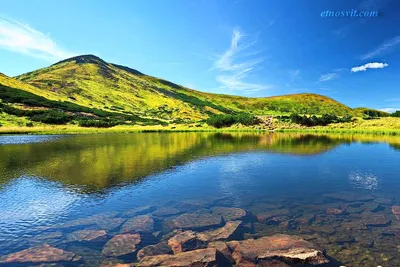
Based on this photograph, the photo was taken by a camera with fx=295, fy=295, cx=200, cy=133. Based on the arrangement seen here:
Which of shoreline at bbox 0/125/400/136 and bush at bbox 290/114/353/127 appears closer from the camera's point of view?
shoreline at bbox 0/125/400/136

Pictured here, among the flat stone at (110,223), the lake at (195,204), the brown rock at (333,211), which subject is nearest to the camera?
the lake at (195,204)

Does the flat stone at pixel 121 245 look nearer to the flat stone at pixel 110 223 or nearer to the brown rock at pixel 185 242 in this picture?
the flat stone at pixel 110 223

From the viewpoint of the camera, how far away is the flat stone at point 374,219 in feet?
55.5

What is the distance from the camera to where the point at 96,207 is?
20.8 metres

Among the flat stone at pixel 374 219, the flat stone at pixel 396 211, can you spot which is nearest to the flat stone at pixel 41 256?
the flat stone at pixel 374 219

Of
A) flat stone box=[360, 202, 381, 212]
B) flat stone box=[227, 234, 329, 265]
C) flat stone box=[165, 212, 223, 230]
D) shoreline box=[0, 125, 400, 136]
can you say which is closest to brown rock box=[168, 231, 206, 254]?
flat stone box=[165, 212, 223, 230]

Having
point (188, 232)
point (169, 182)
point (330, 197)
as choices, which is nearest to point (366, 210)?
point (330, 197)

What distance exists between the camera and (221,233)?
52.3ft

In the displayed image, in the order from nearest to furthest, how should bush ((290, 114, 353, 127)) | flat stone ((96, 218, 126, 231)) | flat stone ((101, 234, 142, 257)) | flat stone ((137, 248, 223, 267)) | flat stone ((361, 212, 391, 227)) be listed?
flat stone ((137, 248, 223, 267))
flat stone ((101, 234, 142, 257))
flat stone ((361, 212, 391, 227))
flat stone ((96, 218, 126, 231))
bush ((290, 114, 353, 127))

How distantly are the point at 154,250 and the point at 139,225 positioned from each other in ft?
11.2

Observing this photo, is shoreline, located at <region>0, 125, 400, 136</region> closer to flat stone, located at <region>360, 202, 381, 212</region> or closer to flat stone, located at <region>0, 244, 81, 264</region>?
flat stone, located at <region>360, 202, 381, 212</region>

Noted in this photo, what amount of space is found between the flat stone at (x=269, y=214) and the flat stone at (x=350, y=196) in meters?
5.69

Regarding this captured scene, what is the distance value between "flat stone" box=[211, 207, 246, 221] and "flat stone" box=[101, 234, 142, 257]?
5.70 meters

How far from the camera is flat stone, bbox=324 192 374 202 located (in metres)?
22.0
